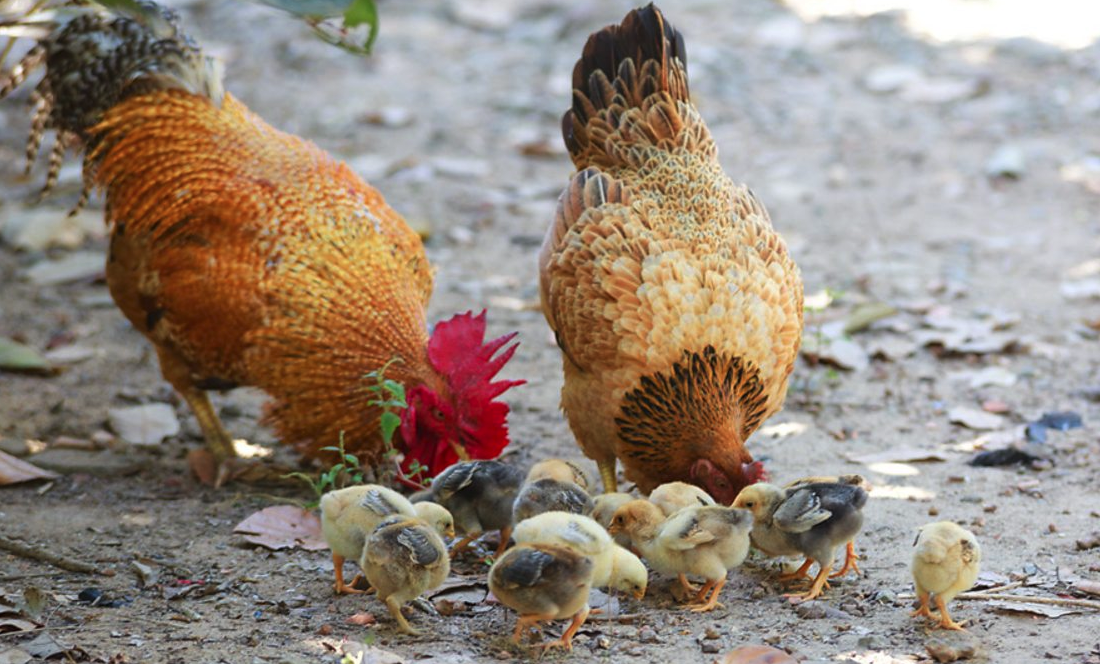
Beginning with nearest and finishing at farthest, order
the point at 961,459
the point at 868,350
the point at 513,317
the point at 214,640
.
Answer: the point at 214,640, the point at 961,459, the point at 868,350, the point at 513,317

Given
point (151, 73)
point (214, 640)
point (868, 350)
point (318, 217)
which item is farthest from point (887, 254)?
point (214, 640)

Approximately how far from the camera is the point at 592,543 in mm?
3750

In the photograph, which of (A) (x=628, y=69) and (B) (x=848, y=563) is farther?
(A) (x=628, y=69)

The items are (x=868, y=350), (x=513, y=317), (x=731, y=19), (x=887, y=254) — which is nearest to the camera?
(x=868, y=350)

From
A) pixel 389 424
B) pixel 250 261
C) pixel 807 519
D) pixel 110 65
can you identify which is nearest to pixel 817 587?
pixel 807 519

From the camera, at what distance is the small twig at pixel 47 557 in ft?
13.8

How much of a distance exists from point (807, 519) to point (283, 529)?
2.05 metres

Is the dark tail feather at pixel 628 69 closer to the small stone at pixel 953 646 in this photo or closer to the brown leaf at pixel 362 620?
the brown leaf at pixel 362 620

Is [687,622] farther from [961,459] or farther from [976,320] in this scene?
[976,320]

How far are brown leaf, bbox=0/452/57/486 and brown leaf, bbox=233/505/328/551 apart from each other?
3.50ft

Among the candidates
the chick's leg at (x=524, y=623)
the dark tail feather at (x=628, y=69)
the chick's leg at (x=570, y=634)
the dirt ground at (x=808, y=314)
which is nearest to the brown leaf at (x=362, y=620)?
the dirt ground at (x=808, y=314)

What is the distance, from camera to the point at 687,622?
12.9ft

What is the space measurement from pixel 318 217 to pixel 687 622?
2370 mm

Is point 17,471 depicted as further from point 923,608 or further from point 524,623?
point 923,608
